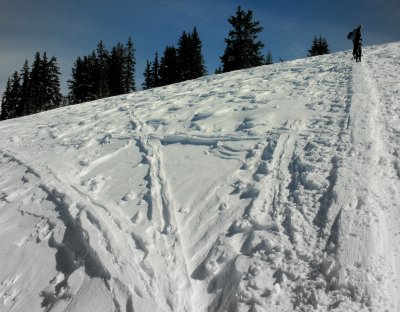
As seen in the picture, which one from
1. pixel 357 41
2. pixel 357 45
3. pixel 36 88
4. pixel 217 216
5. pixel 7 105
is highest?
pixel 36 88

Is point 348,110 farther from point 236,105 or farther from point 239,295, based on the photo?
point 239,295

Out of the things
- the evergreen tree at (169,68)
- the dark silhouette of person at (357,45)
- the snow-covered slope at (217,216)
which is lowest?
the snow-covered slope at (217,216)

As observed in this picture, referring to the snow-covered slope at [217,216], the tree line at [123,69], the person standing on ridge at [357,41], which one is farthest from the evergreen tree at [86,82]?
the snow-covered slope at [217,216]

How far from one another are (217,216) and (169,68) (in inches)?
1683

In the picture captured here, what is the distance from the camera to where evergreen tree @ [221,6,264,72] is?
3622 centimetres

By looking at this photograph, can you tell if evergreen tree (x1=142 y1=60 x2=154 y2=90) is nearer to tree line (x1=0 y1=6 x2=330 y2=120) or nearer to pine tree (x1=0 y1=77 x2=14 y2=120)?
tree line (x1=0 y1=6 x2=330 y2=120)

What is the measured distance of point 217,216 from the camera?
445 centimetres

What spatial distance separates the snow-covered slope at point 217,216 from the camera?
10.8 ft

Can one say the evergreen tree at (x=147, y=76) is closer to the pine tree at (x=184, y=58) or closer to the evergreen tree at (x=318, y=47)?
the pine tree at (x=184, y=58)

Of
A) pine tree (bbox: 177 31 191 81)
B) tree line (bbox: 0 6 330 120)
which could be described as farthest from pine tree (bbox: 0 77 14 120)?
pine tree (bbox: 177 31 191 81)

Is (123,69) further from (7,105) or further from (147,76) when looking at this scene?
(7,105)

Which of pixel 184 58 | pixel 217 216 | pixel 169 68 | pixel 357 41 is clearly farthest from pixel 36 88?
pixel 217 216

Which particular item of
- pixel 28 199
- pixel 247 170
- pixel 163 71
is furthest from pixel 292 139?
pixel 163 71

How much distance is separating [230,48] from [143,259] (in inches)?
1399
